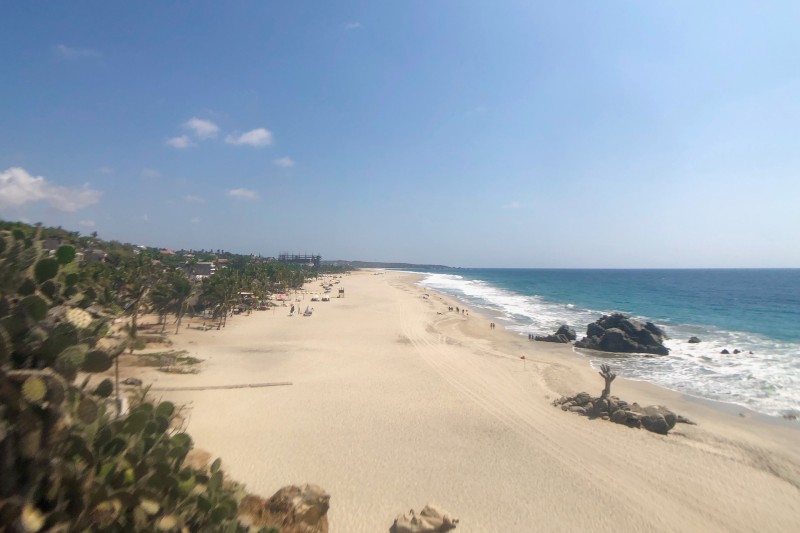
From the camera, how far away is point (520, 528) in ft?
31.3

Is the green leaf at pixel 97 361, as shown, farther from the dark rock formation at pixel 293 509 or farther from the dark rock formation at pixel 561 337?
the dark rock formation at pixel 561 337

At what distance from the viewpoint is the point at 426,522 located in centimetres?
901

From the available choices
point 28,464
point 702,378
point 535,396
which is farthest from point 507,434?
point 702,378

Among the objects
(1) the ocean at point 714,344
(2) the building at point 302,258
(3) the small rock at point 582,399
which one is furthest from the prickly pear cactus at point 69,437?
(2) the building at point 302,258

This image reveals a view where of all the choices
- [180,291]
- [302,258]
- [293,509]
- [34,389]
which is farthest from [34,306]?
[302,258]

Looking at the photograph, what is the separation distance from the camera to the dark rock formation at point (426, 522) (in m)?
8.88

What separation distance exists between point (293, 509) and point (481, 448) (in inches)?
284

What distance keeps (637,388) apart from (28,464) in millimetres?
24570

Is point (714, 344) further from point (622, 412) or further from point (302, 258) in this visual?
point (302, 258)

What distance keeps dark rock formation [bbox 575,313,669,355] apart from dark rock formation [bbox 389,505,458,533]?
27.1 meters

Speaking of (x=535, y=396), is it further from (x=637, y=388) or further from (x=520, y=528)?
(x=520, y=528)

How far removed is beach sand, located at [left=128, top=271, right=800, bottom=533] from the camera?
33.8 ft

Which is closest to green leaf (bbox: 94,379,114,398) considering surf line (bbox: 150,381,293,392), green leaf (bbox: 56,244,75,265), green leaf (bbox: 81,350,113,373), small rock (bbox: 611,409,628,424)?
green leaf (bbox: 81,350,113,373)

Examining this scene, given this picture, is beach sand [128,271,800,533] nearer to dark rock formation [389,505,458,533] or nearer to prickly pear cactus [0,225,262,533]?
dark rock formation [389,505,458,533]
